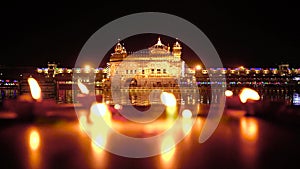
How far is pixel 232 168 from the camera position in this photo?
424 centimetres

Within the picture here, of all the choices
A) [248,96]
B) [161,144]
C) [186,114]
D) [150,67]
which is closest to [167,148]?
[161,144]

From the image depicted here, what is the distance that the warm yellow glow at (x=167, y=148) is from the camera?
189 inches

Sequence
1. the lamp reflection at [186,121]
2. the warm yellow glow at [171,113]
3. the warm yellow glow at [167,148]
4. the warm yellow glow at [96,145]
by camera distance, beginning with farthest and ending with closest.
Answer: the warm yellow glow at [171,113], the lamp reflection at [186,121], the warm yellow glow at [96,145], the warm yellow glow at [167,148]

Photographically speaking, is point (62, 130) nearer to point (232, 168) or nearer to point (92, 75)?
point (232, 168)

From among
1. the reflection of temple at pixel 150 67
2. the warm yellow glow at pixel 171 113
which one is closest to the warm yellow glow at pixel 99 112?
the warm yellow glow at pixel 171 113

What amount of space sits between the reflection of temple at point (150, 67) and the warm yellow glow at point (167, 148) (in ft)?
133

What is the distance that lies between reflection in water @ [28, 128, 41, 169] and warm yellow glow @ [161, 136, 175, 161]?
174cm

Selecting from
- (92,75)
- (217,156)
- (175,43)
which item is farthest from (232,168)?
(92,75)

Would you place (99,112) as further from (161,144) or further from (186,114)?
(161,144)

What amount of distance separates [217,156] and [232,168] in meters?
0.55

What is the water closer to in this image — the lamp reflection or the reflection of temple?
the lamp reflection

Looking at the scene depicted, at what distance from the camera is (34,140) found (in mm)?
5676

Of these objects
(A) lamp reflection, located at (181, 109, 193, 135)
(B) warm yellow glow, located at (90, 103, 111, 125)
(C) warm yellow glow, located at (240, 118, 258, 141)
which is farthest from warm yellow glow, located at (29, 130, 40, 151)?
(C) warm yellow glow, located at (240, 118, 258, 141)

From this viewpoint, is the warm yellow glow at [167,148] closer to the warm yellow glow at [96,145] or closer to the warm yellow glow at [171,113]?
the warm yellow glow at [96,145]
